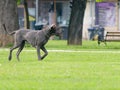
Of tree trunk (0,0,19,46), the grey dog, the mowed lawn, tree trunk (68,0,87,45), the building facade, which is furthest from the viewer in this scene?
the building facade

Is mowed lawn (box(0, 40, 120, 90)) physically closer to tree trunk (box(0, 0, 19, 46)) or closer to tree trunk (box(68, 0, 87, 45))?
tree trunk (box(0, 0, 19, 46))

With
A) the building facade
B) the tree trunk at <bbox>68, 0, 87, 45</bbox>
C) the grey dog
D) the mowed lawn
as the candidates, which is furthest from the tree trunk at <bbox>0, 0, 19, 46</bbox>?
the building facade

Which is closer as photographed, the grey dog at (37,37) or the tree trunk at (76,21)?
the grey dog at (37,37)

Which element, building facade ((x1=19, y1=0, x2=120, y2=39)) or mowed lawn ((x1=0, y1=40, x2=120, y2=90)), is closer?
mowed lawn ((x1=0, y1=40, x2=120, y2=90))

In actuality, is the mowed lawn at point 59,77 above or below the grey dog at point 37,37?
below

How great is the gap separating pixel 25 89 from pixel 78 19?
23060mm

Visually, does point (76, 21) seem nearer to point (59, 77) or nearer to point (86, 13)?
point (86, 13)

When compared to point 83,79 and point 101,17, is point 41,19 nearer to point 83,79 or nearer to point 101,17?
point 101,17

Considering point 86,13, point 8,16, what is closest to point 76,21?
point 8,16

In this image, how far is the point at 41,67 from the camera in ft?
65.4

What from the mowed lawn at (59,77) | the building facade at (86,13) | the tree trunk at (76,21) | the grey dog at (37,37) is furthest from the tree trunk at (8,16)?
the building facade at (86,13)

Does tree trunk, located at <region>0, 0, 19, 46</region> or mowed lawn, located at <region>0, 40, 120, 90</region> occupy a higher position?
tree trunk, located at <region>0, 0, 19, 46</region>

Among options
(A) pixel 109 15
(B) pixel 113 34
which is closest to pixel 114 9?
(A) pixel 109 15

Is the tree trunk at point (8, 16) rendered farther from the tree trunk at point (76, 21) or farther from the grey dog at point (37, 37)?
the grey dog at point (37, 37)
